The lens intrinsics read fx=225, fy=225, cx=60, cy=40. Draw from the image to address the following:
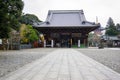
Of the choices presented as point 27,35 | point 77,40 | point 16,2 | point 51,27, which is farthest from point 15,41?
point 16,2

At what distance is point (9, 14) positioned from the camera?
18828mm

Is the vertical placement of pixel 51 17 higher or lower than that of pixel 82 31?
higher

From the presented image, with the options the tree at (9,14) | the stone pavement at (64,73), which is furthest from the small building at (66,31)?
the stone pavement at (64,73)

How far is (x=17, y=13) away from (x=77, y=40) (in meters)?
34.0

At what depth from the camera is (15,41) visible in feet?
129

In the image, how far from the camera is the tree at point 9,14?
59.0 feet

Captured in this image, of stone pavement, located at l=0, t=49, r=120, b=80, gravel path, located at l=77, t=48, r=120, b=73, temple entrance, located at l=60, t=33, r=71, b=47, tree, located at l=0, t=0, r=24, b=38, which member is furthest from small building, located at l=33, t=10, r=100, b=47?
stone pavement, located at l=0, t=49, r=120, b=80

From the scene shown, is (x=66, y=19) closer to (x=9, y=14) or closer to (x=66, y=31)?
(x=66, y=31)

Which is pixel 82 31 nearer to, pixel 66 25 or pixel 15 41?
pixel 66 25

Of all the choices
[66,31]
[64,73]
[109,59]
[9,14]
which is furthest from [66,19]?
[64,73]

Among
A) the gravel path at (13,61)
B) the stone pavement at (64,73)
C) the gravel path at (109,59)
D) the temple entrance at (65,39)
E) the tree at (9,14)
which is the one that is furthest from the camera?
the temple entrance at (65,39)

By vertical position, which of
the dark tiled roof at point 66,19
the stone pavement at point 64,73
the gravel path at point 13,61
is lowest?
the stone pavement at point 64,73

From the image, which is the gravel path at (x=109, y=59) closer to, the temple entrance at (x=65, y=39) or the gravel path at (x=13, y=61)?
the gravel path at (x=13, y=61)

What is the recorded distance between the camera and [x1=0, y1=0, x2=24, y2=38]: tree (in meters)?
18.0
